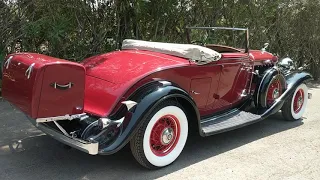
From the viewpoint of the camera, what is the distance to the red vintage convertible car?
9.57ft

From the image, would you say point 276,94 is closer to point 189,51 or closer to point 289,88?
point 289,88

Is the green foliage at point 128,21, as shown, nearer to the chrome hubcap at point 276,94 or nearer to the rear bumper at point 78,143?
the chrome hubcap at point 276,94

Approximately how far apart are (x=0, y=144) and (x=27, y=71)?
60.5 inches

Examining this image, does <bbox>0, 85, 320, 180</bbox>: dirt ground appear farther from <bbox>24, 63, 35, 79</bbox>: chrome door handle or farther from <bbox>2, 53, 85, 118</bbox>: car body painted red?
<bbox>24, 63, 35, 79</bbox>: chrome door handle

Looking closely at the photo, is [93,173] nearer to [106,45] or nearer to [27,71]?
[27,71]

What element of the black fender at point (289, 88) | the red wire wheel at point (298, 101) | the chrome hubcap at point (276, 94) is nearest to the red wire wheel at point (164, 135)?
the black fender at point (289, 88)

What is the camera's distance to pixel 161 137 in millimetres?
3457

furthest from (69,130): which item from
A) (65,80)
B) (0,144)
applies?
(0,144)

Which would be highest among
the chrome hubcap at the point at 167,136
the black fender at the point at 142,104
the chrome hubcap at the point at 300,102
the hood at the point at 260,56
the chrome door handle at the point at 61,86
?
the chrome door handle at the point at 61,86

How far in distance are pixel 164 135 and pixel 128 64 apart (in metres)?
0.86

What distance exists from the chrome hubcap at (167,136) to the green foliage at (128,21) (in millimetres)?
3466

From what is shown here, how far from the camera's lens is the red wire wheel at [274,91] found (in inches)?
194

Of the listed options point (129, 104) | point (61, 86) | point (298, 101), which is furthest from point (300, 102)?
point (61, 86)

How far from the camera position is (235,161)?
12.3ft
